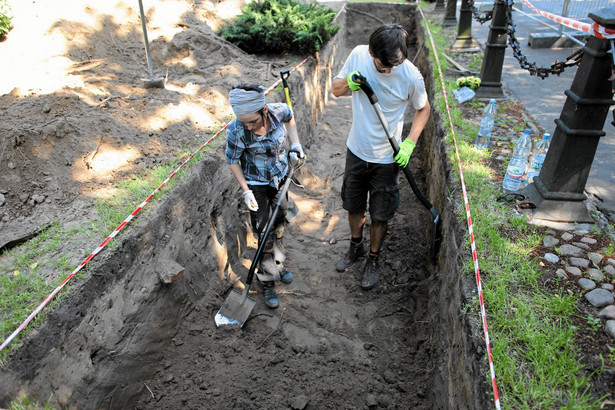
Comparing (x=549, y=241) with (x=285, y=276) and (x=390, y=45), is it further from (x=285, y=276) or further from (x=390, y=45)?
(x=285, y=276)

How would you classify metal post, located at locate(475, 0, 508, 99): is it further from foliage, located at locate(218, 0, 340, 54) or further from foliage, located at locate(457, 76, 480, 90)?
foliage, located at locate(218, 0, 340, 54)

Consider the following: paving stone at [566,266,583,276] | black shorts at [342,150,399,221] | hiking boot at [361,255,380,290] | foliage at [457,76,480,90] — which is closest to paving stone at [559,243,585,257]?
paving stone at [566,266,583,276]

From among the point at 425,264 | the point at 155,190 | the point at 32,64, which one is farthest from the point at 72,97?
the point at 425,264

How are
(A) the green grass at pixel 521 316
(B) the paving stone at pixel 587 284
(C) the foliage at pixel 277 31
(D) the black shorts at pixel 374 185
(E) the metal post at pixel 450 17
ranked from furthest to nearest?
(E) the metal post at pixel 450 17 < (C) the foliage at pixel 277 31 < (D) the black shorts at pixel 374 185 < (B) the paving stone at pixel 587 284 < (A) the green grass at pixel 521 316

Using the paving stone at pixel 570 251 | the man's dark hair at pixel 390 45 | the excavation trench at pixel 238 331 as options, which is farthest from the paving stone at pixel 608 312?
the man's dark hair at pixel 390 45

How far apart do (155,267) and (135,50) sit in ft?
14.4

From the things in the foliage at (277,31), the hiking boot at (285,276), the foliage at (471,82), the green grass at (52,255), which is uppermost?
the foliage at (277,31)

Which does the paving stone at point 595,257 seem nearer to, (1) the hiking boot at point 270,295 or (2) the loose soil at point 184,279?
(2) the loose soil at point 184,279

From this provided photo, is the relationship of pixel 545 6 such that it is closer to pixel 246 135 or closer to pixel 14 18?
pixel 246 135

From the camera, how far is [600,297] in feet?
8.34

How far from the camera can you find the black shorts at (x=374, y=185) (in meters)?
3.57

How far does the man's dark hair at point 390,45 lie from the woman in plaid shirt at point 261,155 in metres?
0.96

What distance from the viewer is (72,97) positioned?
4.38 m

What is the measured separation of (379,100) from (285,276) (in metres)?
2.03
